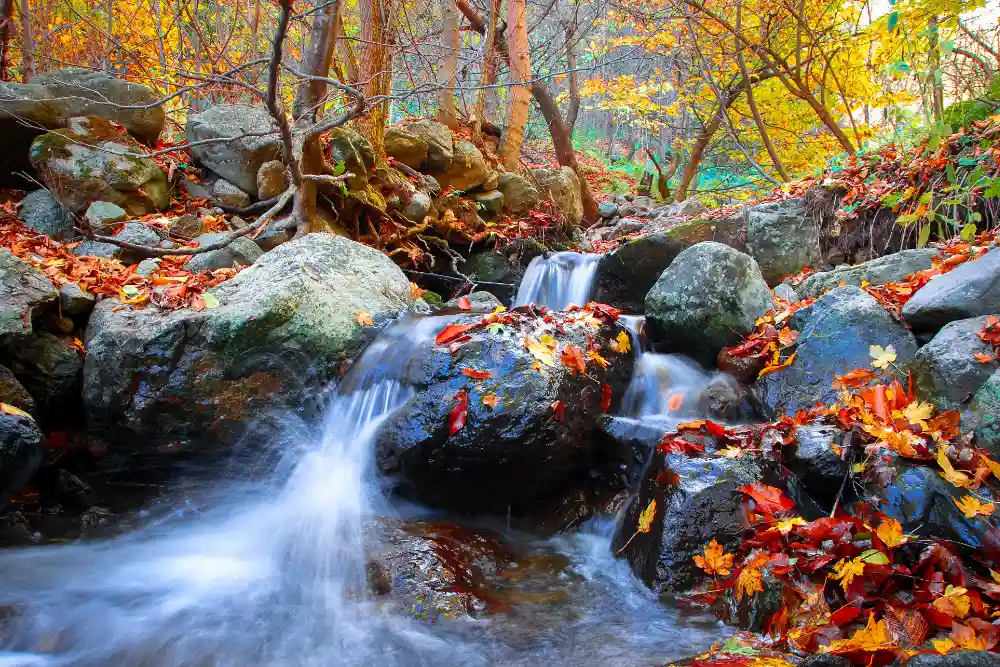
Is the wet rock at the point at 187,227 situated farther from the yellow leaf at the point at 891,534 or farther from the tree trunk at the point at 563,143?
the tree trunk at the point at 563,143

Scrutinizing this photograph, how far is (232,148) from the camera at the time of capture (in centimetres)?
729

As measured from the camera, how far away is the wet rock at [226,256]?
5874 mm

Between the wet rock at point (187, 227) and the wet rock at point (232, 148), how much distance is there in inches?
38.3

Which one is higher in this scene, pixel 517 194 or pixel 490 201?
pixel 517 194

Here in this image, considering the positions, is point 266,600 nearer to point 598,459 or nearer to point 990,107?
point 598,459

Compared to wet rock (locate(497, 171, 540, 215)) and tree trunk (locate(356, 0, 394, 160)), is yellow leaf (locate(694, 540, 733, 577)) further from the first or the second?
wet rock (locate(497, 171, 540, 215))

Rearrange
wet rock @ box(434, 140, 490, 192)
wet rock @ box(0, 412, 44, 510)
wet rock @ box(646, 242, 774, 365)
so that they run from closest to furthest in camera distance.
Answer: wet rock @ box(0, 412, 44, 510)
wet rock @ box(646, 242, 774, 365)
wet rock @ box(434, 140, 490, 192)

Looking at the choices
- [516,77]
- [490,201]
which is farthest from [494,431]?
[516,77]

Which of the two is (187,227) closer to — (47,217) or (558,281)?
(47,217)

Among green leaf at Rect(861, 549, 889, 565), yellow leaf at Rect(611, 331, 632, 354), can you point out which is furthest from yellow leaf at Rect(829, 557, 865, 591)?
yellow leaf at Rect(611, 331, 632, 354)

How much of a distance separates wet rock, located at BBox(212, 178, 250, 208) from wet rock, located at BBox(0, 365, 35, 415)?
3.65 meters

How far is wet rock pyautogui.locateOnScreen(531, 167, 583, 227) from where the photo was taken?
10.6 meters

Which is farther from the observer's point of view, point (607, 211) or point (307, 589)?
point (607, 211)

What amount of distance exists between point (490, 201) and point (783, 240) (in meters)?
4.53
